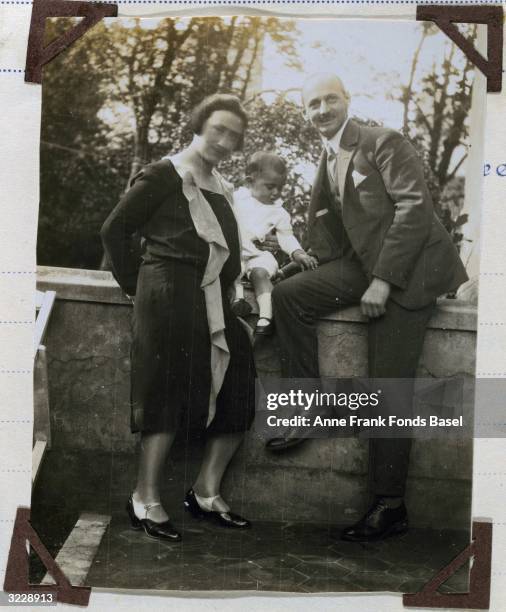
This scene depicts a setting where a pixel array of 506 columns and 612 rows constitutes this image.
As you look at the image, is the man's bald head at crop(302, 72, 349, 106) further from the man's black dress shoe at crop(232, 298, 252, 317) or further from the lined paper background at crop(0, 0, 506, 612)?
the man's black dress shoe at crop(232, 298, 252, 317)

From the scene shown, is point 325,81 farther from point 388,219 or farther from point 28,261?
point 28,261

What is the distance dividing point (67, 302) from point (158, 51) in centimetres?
117

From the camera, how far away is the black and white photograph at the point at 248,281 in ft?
11.3

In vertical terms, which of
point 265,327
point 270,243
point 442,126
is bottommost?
point 265,327

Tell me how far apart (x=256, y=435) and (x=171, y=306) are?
2.23 feet

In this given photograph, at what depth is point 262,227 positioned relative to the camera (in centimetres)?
349

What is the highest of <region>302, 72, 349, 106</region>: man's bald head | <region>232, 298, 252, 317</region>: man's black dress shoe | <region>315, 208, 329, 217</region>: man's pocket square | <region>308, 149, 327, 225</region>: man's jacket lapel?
<region>302, 72, 349, 106</region>: man's bald head

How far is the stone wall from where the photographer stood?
3494 millimetres

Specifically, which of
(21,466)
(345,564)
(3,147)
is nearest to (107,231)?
(3,147)

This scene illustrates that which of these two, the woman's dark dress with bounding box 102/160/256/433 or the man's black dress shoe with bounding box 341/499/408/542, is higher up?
the woman's dark dress with bounding box 102/160/256/433

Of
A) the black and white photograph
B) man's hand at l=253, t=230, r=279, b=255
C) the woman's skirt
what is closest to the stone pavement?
the black and white photograph

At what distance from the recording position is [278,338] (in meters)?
3.50

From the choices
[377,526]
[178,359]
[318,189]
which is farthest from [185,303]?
[377,526]

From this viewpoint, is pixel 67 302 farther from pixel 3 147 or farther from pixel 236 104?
pixel 236 104
